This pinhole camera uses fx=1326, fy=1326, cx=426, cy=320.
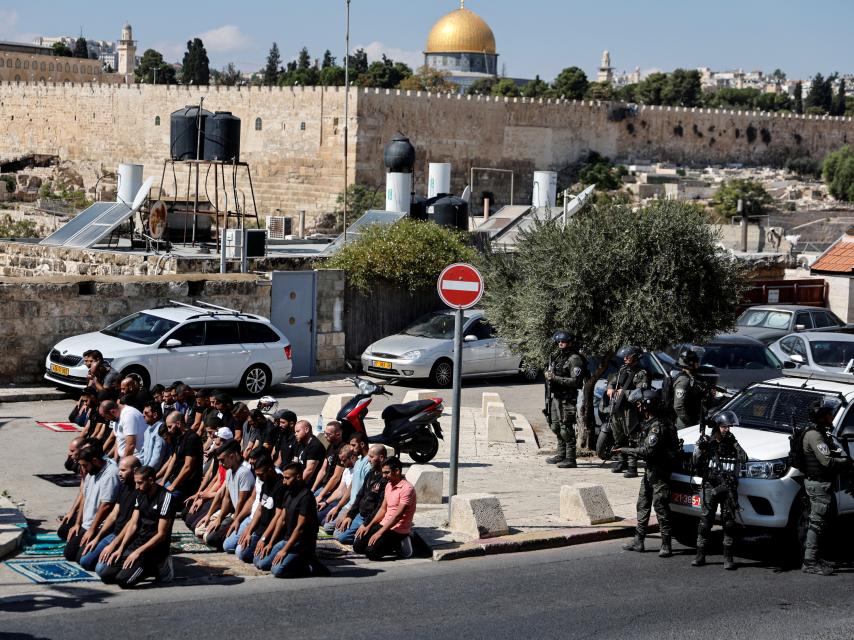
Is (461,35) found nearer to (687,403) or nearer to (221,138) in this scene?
(221,138)

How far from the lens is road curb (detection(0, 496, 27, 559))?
902cm

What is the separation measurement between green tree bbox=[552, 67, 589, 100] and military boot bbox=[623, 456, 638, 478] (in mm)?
93911

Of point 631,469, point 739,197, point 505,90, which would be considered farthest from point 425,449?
point 505,90

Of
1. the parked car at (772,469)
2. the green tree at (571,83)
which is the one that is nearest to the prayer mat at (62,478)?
the parked car at (772,469)

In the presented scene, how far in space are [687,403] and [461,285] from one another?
3.10m

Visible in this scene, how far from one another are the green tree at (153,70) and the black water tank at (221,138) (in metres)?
105

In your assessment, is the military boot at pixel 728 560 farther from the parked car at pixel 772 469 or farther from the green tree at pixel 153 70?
the green tree at pixel 153 70

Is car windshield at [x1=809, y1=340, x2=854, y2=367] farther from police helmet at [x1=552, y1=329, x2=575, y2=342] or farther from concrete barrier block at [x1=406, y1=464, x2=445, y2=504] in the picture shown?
concrete barrier block at [x1=406, y1=464, x2=445, y2=504]

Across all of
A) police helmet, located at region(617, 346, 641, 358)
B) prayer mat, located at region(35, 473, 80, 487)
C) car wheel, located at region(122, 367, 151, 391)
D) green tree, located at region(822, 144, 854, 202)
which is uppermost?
green tree, located at region(822, 144, 854, 202)

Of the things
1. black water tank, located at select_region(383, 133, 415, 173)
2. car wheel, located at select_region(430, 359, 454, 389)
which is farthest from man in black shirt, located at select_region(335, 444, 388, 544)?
black water tank, located at select_region(383, 133, 415, 173)

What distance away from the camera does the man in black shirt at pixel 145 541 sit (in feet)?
27.5

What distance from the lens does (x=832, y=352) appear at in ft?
61.1

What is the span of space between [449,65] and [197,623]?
359 feet

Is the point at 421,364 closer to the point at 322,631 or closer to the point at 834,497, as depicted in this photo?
the point at 834,497
